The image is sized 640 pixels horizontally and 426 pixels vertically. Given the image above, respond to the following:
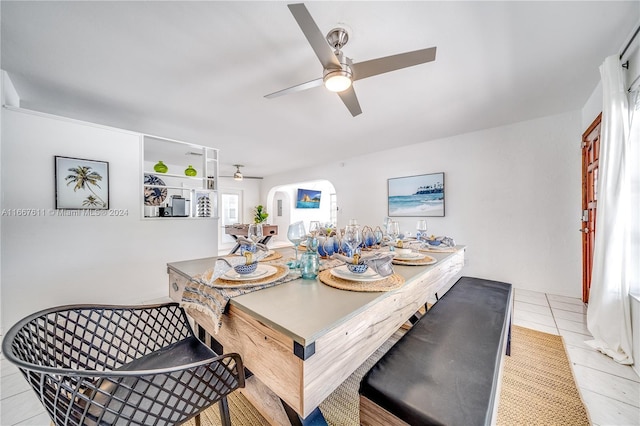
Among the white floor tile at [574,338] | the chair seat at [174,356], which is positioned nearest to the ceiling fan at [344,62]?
the chair seat at [174,356]

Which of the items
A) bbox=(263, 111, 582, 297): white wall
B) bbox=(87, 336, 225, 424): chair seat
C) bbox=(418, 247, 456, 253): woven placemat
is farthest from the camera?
bbox=(263, 111, 582, 297): white wall

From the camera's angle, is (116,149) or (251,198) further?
(251,198)

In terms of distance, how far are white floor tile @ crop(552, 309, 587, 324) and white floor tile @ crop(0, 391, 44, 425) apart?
4.27m

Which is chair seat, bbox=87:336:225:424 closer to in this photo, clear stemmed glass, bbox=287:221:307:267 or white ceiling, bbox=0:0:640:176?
clear stemmed glass, bbox=287:221:307:267

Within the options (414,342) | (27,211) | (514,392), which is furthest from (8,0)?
(514,392)

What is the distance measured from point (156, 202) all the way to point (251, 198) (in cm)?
428

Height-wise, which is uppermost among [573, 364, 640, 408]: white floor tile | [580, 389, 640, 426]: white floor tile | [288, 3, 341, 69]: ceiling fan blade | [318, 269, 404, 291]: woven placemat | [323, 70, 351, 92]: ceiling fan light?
[288, 3, 341, 69]: ceiling fan blade

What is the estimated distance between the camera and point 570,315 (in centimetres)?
242

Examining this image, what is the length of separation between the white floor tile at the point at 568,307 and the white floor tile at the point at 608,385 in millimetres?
1280

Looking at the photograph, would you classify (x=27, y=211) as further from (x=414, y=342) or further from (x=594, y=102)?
(x=594, y=102)

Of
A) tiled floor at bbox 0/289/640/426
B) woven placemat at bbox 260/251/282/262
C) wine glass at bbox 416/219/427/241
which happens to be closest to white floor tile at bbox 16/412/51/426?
tiled floor at bbox 0/289/640/426

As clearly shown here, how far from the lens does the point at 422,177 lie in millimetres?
4133

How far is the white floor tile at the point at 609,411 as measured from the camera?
1.23 meters

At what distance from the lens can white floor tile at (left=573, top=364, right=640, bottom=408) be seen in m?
1.38
